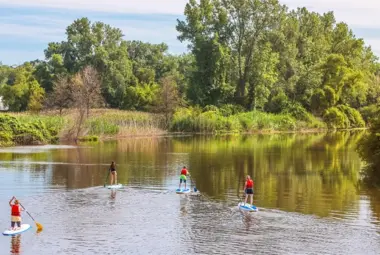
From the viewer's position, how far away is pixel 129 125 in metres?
84.2

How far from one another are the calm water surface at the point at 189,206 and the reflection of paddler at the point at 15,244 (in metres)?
0.04

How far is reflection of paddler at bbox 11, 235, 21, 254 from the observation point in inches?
884

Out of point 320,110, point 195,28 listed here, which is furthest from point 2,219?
point 320,110

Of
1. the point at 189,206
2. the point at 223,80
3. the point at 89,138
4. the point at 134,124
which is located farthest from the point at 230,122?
the point at 189,206

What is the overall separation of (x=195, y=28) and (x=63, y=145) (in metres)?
45.5

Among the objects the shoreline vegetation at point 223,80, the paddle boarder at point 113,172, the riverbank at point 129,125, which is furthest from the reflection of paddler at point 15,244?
the shoreline vegetation at point 223,80

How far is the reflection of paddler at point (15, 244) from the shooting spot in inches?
884

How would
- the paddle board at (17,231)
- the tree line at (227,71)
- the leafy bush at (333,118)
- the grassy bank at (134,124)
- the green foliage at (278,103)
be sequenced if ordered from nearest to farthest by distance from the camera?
the paddle board at (17,231) → the grassy bank at (134,124) → the tree line at (227,71) → the green foliage at (278,103) → the leafy bush at (333,118)

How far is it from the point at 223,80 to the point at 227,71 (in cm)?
225

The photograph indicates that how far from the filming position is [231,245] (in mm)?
23250

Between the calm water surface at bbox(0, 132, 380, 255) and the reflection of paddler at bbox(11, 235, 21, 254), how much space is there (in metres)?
0.04

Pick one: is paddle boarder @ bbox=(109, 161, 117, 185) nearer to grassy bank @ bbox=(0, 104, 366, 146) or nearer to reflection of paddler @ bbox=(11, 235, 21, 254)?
reflection of paddler @ bbox=(11, 235, 21, 254)

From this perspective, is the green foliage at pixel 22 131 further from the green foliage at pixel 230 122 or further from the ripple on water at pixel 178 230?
the ripple on water at pixel 178 230

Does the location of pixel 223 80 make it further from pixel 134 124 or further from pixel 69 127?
pixel 69 127
